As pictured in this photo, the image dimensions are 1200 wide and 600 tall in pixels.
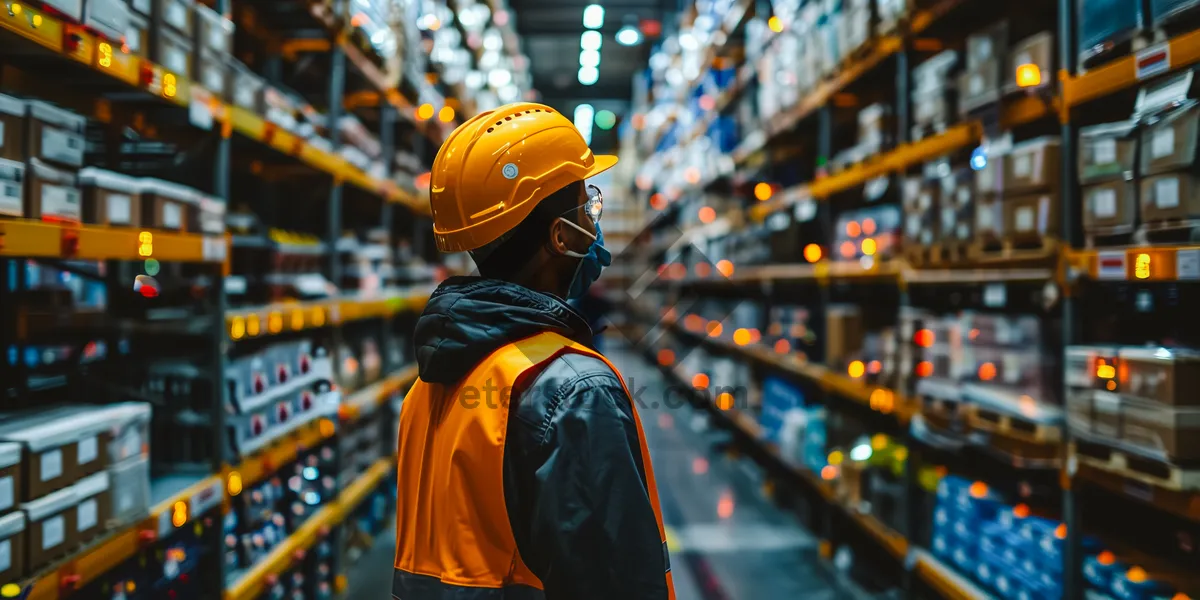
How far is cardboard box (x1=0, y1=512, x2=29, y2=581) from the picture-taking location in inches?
65.9

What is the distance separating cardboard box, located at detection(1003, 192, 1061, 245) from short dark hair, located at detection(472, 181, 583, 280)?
6.24ft

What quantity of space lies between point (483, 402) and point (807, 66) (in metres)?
4.22

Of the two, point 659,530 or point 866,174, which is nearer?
point 659,530

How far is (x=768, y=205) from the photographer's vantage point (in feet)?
19.1

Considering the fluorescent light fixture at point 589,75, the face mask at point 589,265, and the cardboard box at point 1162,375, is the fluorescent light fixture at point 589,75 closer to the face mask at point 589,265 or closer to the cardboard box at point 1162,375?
the cardboard box at point 1162,375

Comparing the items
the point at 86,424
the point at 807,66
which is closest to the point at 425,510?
the point at 86,424

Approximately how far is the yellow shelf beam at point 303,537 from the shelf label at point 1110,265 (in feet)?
10.4

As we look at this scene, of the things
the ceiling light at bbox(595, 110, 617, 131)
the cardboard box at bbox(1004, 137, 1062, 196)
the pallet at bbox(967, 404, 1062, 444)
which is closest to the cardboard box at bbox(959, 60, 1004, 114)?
the cardboard box at bbox(1004, 137, 1062, 196)

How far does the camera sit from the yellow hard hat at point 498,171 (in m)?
1.31

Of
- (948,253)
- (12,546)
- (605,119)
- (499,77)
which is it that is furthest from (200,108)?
(605,119)

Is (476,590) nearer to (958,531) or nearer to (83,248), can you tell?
(83,248)

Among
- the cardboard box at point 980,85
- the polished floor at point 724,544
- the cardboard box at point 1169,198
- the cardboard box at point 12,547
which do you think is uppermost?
the cardboard box at point 980,85

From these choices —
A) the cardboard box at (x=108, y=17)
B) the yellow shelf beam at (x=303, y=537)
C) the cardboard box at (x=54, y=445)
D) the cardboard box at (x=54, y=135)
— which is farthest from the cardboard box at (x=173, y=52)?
the yellow shelf beam at (x=303, y=537)

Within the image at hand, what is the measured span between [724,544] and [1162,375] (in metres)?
3.19
